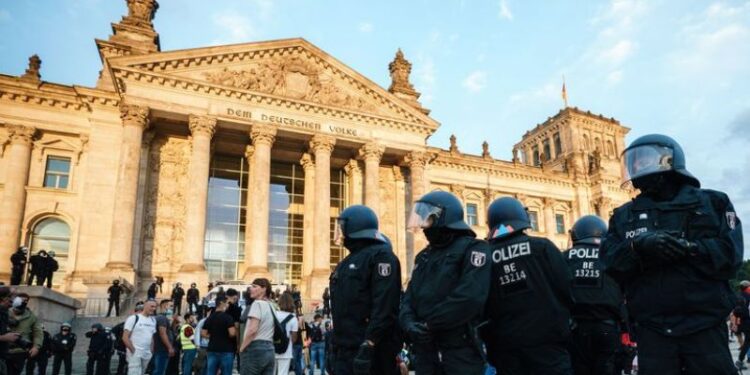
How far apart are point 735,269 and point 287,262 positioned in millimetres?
28246

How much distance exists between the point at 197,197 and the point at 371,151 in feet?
33.1

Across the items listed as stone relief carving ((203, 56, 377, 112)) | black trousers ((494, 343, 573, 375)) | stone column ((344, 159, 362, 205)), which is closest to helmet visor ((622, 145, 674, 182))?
black trousers ((494, 343, 573, 375))

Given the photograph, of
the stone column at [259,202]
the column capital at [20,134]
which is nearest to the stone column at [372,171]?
the stone column at [259,202]

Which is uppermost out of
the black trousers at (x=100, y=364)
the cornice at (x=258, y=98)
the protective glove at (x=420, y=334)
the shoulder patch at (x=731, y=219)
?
the cornice at (x=258, y=98)

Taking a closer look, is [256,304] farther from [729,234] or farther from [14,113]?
[14,113]

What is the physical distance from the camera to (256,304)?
262 inches

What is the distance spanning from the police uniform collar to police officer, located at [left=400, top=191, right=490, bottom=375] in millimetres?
1105

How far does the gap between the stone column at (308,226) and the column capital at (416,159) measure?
19.0 ft

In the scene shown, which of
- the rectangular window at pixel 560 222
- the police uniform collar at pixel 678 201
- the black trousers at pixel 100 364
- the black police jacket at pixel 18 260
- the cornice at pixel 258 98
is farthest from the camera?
the rectangular window at pixel 560 222

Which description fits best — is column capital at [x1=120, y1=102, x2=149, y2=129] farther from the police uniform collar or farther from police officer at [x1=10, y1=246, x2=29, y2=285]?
the police uniform collar

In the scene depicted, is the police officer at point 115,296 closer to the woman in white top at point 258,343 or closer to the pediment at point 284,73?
the pediment at point 284,73

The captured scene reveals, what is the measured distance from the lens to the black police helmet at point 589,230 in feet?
18.5

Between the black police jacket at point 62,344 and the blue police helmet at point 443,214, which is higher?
the blue police helmet at point 443,214

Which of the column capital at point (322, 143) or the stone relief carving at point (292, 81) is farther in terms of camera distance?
the column capital at point (322, 143)
